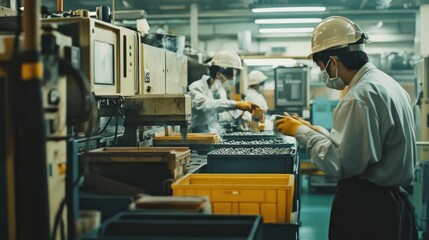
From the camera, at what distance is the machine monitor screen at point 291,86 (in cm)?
796

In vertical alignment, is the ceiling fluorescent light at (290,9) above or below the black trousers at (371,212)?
above

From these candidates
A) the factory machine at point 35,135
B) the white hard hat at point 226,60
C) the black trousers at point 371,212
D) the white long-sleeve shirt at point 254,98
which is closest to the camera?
the factory machine at point 35,135

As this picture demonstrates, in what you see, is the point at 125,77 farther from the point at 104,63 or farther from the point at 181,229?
the point at 181,229

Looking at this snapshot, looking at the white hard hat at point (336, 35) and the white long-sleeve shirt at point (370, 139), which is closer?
the white long-sleeve shirt at point (370, 139)

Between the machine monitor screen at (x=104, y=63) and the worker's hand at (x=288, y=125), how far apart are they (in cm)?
89

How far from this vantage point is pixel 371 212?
8.02 feet

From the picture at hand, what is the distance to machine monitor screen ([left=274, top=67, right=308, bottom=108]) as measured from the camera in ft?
26.1

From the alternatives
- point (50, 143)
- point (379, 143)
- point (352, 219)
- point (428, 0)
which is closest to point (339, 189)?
point (352, 219)

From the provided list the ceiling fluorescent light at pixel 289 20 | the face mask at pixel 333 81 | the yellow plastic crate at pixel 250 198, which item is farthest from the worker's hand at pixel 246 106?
the ceiling fluorescent light at pixel 289 20

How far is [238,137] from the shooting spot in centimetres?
430

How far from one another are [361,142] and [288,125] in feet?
1.37

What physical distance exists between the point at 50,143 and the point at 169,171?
92 cm

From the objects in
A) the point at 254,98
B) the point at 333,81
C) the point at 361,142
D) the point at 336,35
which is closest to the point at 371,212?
the point at 361,142

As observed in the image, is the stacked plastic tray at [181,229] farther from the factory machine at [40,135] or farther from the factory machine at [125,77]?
the factory machine at [125,77]
